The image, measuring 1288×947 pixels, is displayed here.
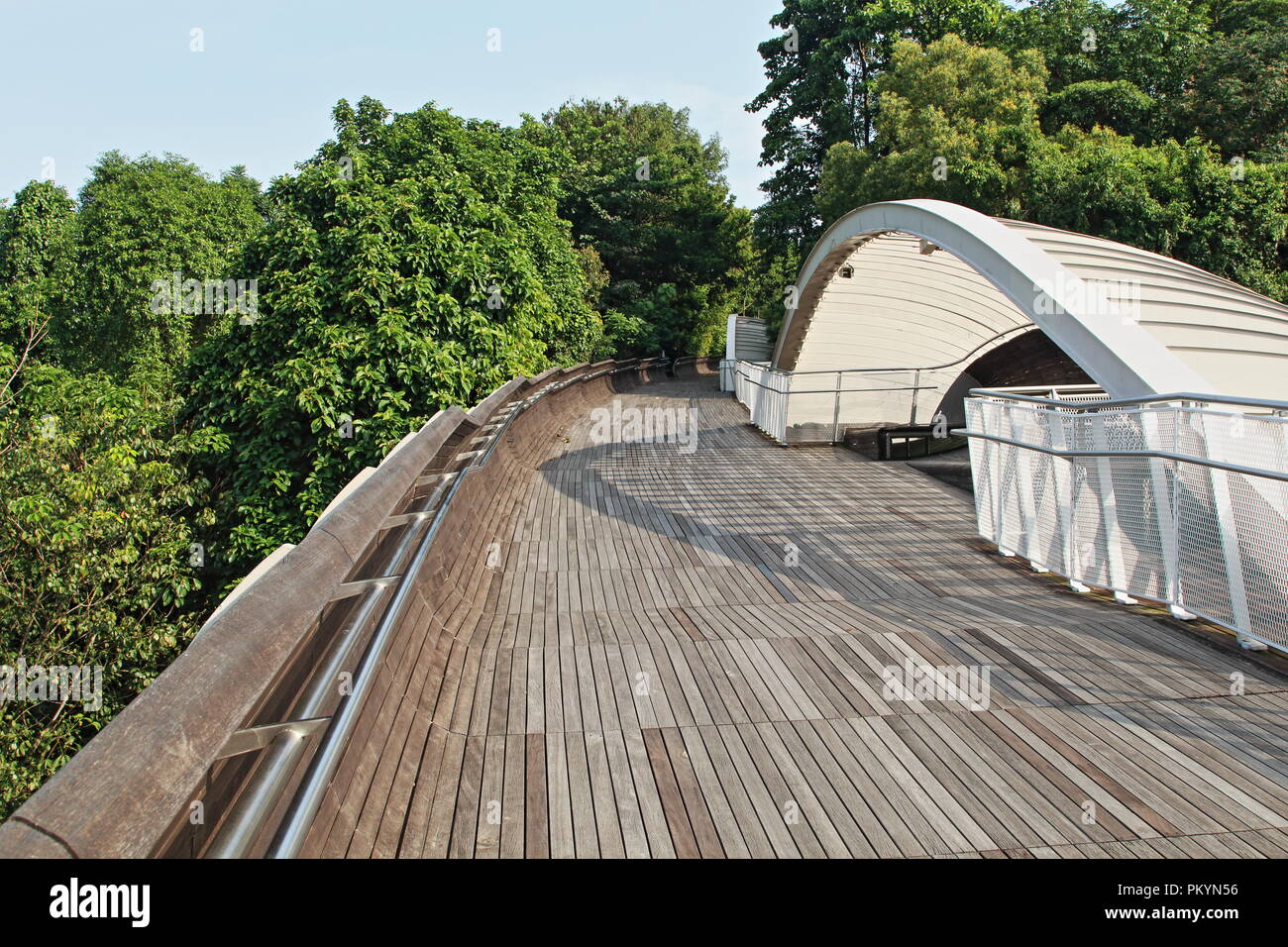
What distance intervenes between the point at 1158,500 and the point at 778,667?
9.21 ft

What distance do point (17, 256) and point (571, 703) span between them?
53597 millimetres

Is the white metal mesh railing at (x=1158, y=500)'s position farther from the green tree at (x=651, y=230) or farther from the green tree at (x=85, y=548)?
the green tree at (x=651, y=230)

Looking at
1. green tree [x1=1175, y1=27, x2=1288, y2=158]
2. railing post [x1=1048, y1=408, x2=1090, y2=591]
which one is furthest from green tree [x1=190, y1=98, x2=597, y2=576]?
green tree [x1=1175, y1=27, x2=1288, y2=158]

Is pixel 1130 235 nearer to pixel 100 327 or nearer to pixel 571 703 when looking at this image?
pixel 571 703

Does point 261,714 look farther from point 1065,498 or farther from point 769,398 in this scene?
point 769,398

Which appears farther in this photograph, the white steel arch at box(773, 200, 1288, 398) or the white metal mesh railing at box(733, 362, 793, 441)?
the white metal mesh railing at box(733, 362, 793, 441)

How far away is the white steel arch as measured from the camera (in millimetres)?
7648

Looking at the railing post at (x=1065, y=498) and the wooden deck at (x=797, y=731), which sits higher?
the railing post at (x=1065, y=498)

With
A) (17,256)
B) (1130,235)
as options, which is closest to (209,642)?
(1130,235)
